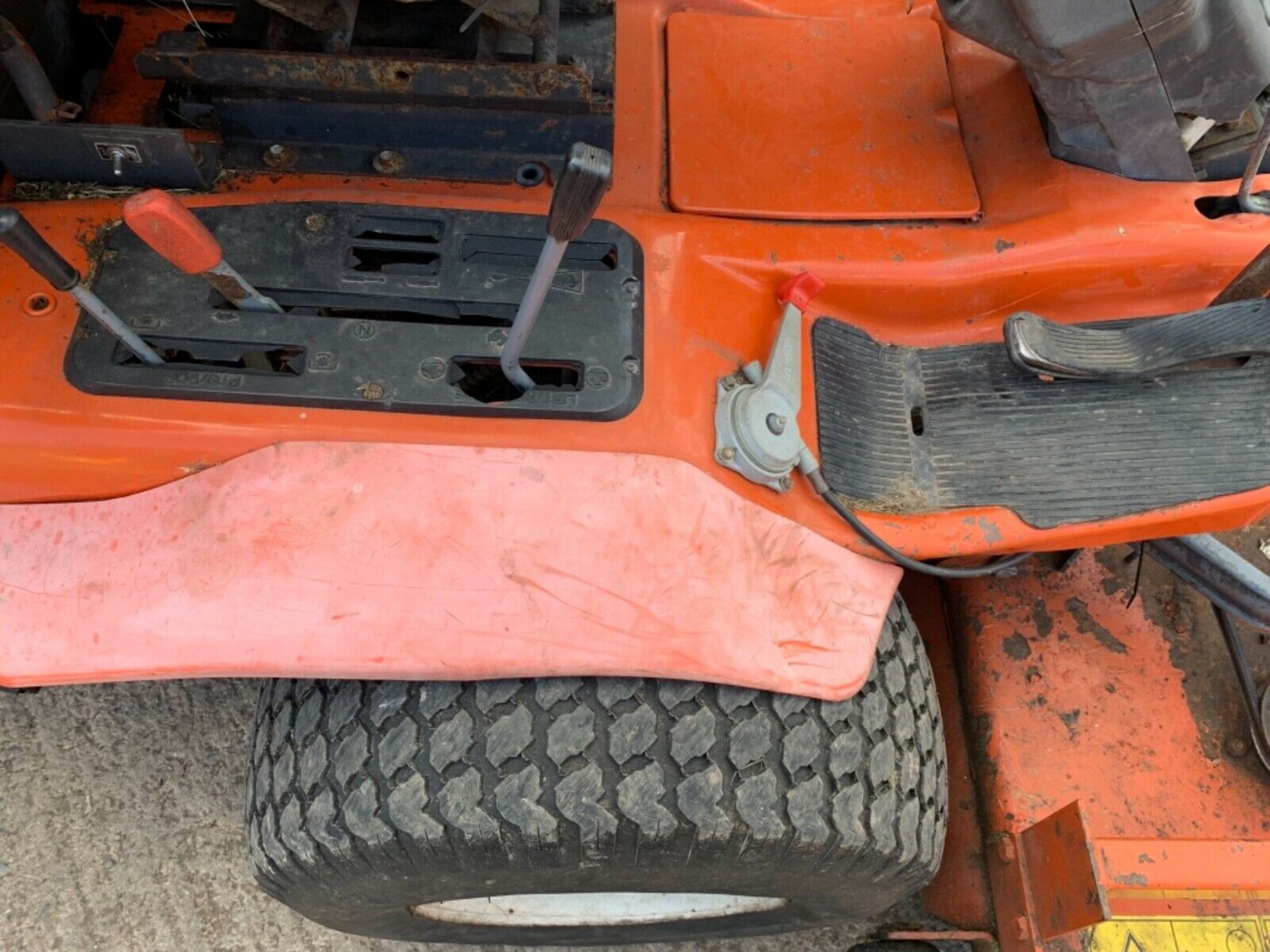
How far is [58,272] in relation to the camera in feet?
3.00

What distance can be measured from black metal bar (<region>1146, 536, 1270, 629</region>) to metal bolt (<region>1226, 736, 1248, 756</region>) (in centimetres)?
19

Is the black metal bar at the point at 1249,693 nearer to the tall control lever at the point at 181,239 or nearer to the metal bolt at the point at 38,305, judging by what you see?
the tall control lever at the point at 181,239

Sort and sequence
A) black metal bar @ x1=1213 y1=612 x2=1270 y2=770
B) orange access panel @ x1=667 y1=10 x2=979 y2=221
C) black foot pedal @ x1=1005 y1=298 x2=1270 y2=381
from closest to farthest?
black foot pedal @ x1=1005 y1=298 x2=1270 y2=381 → orange access panel @ x1=667 y1=10 x2=979 y2=221 → black metal bar @ x1=1213 y1=612 x2=1270 y2=770

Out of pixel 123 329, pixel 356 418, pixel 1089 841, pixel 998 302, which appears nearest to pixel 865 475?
pixel 998 302

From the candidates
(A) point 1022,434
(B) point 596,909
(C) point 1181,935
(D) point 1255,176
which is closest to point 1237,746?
(C) point 1181,935

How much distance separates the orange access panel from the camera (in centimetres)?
130

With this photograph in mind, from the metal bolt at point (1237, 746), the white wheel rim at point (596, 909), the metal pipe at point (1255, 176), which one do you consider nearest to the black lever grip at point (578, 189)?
the metal pipe at point (1255, 176)

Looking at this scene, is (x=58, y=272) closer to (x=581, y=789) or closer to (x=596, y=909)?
(x=581, y=789)

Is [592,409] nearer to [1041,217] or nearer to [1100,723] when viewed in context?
[1041,217]

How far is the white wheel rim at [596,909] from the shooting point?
140 centimetres

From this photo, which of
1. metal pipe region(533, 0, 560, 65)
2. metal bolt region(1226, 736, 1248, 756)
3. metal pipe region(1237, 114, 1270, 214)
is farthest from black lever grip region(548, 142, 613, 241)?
metal bolt region(1226, 736, 1248, 756)

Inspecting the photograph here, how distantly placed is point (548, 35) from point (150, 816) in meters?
1.42

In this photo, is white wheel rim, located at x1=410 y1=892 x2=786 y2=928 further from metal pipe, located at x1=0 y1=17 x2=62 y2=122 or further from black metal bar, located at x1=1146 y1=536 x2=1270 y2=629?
metal pipe, located at x1=0 y1=17 x2=62 y2=122

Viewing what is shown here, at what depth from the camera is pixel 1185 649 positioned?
1.53m
